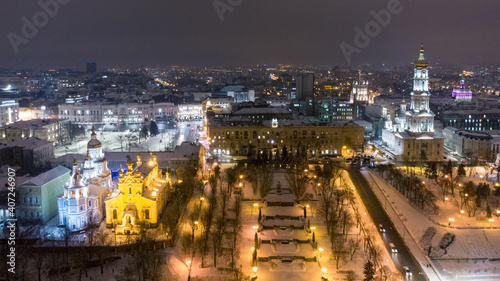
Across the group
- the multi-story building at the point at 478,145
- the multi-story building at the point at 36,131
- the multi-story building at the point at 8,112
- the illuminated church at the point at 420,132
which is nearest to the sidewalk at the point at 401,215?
the illuminated church at the point at 420,132

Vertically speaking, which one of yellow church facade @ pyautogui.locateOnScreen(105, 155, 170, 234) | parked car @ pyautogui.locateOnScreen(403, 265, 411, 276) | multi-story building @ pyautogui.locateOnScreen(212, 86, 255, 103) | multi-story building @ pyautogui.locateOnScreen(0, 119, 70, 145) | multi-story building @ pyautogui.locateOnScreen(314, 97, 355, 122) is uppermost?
multi-story building @ pyautogui.locateOnScreen(212, 86, 255, 103)

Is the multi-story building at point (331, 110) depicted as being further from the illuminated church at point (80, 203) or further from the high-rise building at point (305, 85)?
the illuminated church at point (80, 203)

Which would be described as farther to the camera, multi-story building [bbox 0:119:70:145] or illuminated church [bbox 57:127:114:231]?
multi-story building [bbox 0:119:70:145]

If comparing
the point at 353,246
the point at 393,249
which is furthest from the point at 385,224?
the point at 353,246

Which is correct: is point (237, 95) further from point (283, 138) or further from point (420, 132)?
point (420, 132)

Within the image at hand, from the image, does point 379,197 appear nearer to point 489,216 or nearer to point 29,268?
point 489,216

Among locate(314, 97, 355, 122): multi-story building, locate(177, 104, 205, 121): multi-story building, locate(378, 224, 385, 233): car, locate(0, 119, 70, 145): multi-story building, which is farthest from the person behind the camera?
locate(177, 104, 205, 121): multi-story building

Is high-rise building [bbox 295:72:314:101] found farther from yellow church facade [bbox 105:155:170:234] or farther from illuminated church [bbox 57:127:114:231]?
yellow church facade [bbox 105:155:170:234]

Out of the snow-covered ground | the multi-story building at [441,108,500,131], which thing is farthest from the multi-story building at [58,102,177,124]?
the snow-covered ground
